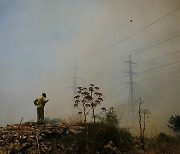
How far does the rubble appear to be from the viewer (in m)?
15.7

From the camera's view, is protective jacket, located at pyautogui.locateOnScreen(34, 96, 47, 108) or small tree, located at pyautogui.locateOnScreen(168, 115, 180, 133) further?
small tree, located at pyautogui.locateOnScreen(168, 115, 180, 133)

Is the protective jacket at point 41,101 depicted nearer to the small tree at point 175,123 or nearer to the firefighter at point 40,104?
the firefighter at point 40,104

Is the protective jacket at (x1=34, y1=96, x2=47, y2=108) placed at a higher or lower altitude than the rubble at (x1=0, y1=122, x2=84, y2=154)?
higher

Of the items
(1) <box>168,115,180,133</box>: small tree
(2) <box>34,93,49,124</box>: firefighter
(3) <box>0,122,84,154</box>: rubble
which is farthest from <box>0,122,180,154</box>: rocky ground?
(1) <box>168,115,180,133</box>: small tree

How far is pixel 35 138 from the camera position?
16.6 metres

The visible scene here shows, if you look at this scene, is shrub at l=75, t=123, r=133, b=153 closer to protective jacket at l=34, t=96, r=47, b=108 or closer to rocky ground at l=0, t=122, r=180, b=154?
rocky ground at l=0, t=122, r=180, b=154

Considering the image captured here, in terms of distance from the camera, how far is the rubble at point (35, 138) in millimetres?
15669

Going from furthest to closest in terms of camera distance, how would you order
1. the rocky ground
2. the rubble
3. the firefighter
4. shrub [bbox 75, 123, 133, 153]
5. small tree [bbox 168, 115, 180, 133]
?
small tree [bbox 168, 115, 180, 133]
the firefighter
the rubble
the rocky ground
shrub [bbox 75, 123, 133, 153]

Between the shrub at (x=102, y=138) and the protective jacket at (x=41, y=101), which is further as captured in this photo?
the protective jacket at (x=41, y=101)

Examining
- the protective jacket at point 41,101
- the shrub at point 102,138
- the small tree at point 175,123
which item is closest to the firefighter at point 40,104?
the protective jacket at point 41,101

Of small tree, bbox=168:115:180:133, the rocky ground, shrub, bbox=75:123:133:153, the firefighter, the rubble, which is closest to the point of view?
shrub, bbox=75:123:133:153

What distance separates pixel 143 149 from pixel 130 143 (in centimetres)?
73

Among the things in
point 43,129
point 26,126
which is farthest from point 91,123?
point 26,126

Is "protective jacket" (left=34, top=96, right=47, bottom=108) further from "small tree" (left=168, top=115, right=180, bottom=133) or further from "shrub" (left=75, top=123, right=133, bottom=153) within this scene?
"small tree" (left=168, top=115, right=180, bottom=133)
